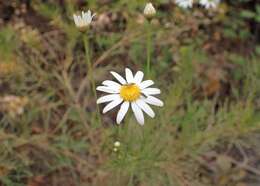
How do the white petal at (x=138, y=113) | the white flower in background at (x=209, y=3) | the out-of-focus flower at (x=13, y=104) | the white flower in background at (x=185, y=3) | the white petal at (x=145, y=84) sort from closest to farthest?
A: the white petal at (x=138, y=113), the white petal at (x=145, y=84), the out-of-focus flower at (x=13, y=104), the white flower in background at (x=185, y=3), the white flower in background at (x=209, y=3)

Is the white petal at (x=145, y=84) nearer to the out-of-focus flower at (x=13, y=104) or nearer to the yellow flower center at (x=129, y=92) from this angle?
the yellow flower center at (x=129, y=92)

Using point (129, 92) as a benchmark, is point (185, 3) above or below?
above

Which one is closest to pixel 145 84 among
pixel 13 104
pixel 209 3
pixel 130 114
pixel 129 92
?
pixel 129 92

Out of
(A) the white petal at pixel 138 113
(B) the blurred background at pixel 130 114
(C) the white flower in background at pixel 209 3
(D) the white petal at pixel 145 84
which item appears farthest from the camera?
(C) the white flower in background at pixel 209 3

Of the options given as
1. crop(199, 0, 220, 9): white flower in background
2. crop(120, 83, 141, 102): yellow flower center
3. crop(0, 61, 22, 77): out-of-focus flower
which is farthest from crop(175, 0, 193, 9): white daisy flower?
crop(120, 83, 141, 102): yellow flower center

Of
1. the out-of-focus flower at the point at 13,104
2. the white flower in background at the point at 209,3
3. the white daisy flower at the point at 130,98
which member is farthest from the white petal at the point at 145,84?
the white flower in background at the point at 209,3

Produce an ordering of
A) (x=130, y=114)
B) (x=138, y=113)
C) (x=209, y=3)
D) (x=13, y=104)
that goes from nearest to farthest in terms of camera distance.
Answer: (x=138, y=113) < (x=130, y=114) < (x=13, y=104) < (x=209, y=3)

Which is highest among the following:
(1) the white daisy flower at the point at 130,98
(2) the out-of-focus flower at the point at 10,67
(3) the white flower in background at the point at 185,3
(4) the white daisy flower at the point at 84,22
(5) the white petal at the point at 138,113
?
(3) the white flower in background at the point at 185,3

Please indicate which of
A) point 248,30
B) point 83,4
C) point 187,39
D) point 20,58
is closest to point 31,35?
point 20,58

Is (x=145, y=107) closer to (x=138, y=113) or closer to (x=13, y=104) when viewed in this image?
(x=138, y=113)
